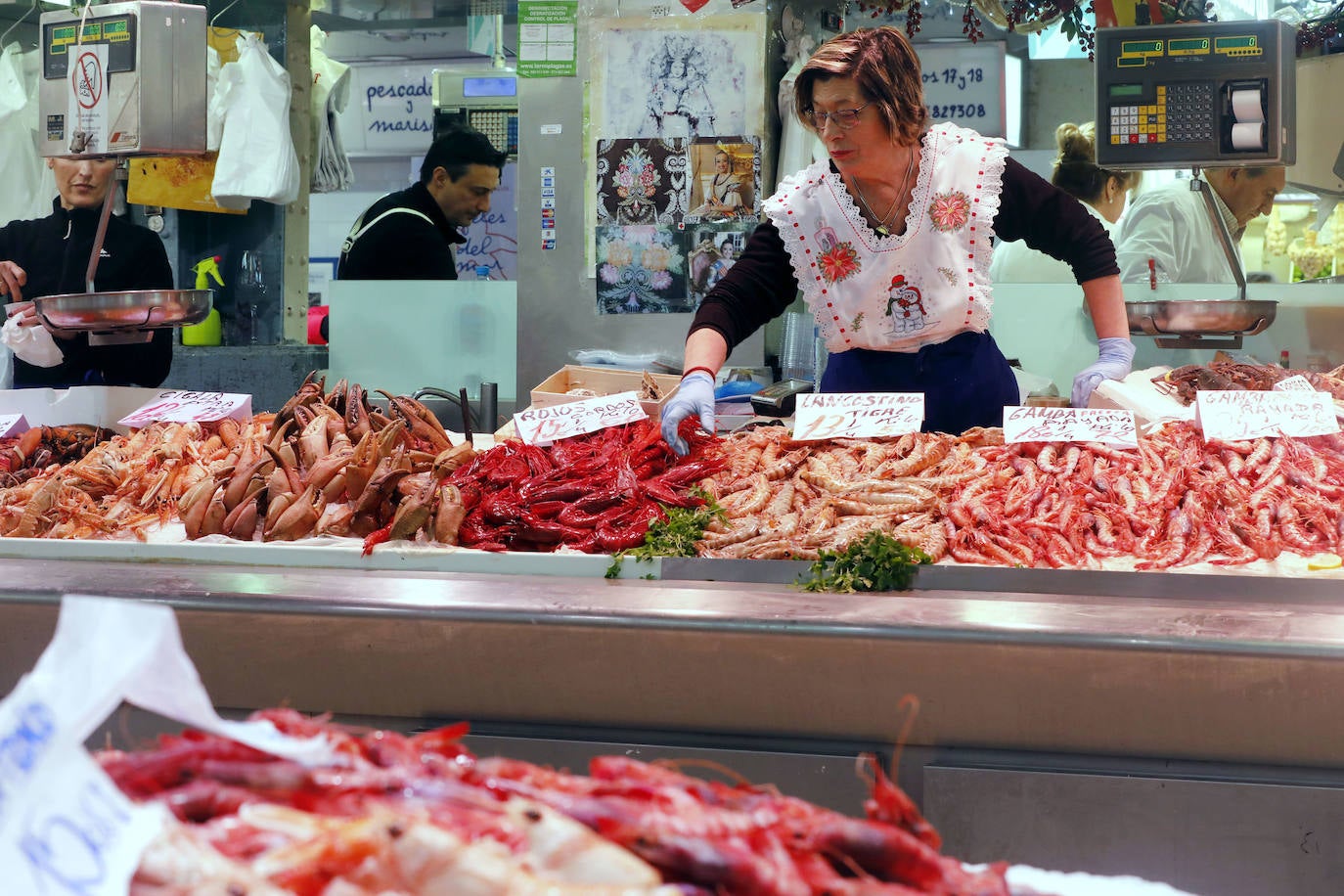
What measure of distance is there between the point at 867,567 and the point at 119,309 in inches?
91.8

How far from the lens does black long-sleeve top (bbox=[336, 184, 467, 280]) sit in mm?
6051

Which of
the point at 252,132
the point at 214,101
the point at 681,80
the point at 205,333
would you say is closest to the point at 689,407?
the point at 681,80

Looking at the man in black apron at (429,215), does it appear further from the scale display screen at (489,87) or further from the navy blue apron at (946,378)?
the navy blue apron at (946,378)

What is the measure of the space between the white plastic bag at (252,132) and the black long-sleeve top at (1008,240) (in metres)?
3.78

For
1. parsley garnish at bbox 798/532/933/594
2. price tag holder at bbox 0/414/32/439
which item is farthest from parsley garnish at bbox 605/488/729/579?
price tag holder at bbox 0/414/32/439

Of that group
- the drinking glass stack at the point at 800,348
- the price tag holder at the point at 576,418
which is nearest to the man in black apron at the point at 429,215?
the drinking glass stack at the point at 800,348

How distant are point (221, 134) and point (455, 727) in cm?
606

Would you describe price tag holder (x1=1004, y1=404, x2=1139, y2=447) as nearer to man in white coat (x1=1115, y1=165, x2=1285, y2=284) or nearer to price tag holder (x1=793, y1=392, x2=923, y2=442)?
price tag holder (x1=793, y1=392, x2=923, y2=442)

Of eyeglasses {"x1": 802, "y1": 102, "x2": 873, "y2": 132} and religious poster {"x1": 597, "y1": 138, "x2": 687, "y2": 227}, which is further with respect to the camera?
religious poster {"x1": 597, "y1": 138, "x2": 687, "y2": 227}

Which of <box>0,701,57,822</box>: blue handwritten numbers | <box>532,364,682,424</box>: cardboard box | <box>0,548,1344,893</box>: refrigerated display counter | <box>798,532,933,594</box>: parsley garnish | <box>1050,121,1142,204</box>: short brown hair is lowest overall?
<box>0,548,1344,893</box>: refrigerated display counter

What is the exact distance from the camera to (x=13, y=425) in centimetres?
377

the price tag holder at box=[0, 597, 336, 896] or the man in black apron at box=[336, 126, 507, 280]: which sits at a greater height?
the man in black apron at box=[336, 126, 507, 280]

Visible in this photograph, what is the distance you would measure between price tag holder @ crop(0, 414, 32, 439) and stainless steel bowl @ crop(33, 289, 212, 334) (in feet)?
1.13

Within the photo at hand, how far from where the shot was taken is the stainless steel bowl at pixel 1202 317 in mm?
3555
